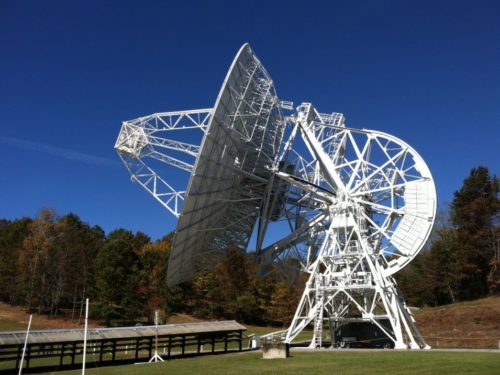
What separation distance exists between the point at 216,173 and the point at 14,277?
59.4 metres

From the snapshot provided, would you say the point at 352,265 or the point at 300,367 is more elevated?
the point at 352,265

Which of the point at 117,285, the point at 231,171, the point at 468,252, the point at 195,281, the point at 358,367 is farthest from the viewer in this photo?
the point at 195,281

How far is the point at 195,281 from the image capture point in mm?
80625

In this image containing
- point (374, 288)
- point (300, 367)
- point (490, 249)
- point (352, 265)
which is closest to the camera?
point (300, 367)

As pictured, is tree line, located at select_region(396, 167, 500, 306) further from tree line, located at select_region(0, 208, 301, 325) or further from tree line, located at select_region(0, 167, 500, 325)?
tree line, located at select_region(0, 208, 301, 325)

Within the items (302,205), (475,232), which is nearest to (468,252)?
(475,232)

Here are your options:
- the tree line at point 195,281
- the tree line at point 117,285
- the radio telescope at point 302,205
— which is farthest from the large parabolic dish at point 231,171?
the tree line at point 117,285

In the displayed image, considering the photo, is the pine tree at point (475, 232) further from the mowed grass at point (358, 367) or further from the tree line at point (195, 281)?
the mowed grass at point (358, 367)

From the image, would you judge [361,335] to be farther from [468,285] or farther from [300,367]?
[468,285]

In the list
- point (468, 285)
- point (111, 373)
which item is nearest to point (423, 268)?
point (468, 285)

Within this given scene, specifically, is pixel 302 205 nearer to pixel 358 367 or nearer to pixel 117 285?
pixel 358 367

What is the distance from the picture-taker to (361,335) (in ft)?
115

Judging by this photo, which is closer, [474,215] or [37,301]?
[474,215]

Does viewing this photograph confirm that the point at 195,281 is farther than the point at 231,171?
Yes
